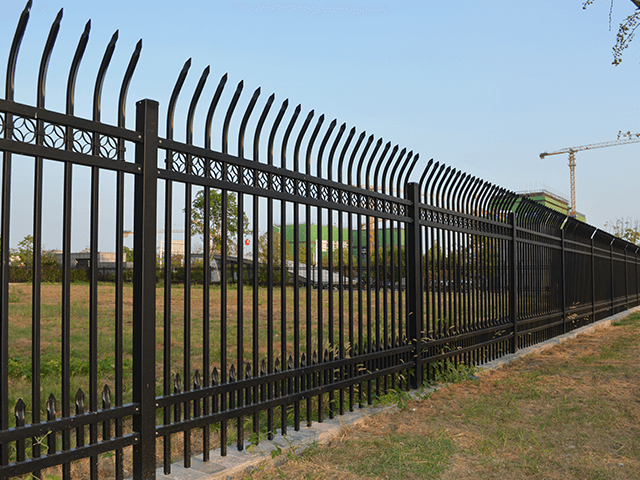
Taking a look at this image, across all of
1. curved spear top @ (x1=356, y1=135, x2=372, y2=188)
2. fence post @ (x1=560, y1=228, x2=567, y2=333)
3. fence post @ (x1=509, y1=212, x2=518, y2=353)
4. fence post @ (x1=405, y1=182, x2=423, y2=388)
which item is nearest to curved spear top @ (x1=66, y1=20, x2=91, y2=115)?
curved spear top @ (x1=356, y1=135, x2=372, y2=188)

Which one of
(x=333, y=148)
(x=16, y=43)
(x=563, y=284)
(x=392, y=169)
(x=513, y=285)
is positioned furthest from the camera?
(x=563, y=284)

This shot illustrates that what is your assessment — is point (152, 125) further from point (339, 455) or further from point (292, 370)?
point (339, 455)

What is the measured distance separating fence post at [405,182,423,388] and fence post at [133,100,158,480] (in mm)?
3524

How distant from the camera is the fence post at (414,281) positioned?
5961 millimetres

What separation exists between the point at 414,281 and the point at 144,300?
144 inches

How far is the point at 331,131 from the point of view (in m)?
4.90

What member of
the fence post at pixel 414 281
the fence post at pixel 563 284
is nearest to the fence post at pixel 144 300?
the fence post at pixel 414 281

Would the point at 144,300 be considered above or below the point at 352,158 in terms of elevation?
below

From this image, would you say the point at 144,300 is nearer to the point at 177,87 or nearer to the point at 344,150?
the point at 177,87

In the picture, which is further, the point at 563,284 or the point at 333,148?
the point at 563,284

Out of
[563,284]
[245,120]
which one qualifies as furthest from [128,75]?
[563,284]

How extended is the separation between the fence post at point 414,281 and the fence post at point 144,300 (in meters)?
3.52

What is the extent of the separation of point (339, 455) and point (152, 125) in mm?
2900

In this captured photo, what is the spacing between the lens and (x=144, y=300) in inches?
125
